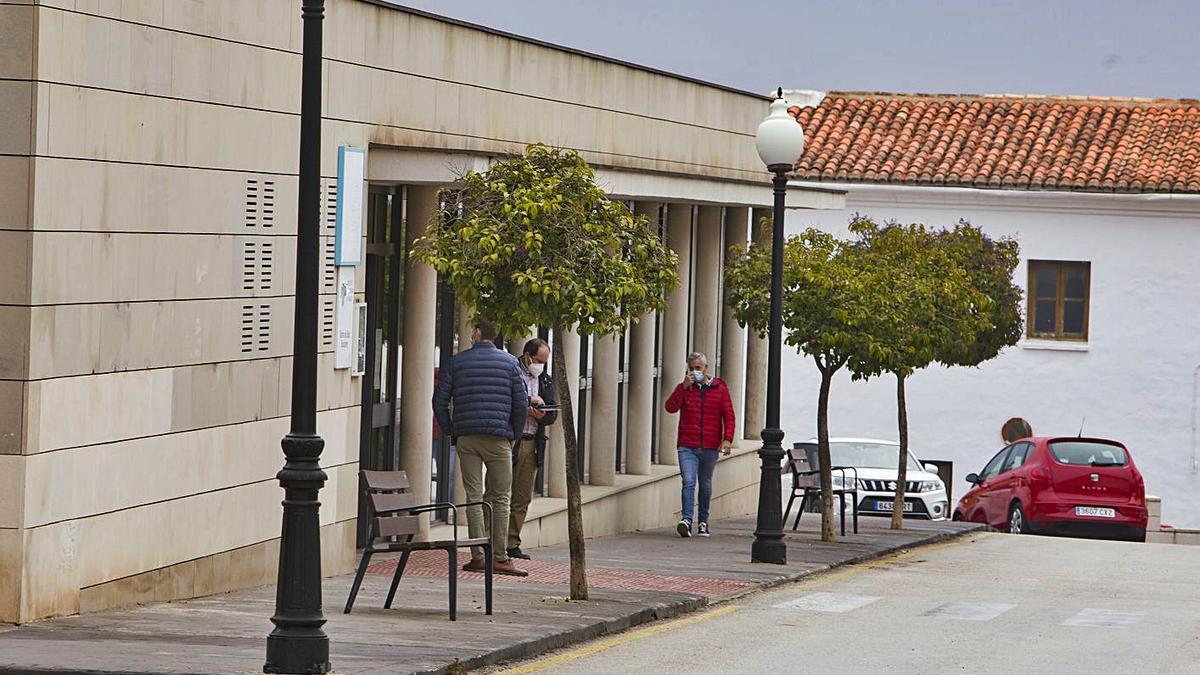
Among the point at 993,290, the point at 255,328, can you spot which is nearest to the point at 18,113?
the point at 255,328

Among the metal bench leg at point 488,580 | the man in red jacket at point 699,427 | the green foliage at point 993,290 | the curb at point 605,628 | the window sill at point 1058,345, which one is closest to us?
the curb at point 605,628

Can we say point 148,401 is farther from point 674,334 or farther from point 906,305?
point 674,334

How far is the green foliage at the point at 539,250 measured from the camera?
13.9 m

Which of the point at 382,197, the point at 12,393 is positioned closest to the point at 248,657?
the point at 12,393

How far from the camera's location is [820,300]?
2145 cm

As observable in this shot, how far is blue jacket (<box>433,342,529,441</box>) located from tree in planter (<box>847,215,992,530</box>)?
6724 millimetres

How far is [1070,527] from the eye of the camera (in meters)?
28.1

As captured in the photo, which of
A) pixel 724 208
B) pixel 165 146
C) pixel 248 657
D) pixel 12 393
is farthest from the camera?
pixel 724 208

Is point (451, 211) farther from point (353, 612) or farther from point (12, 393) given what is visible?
point (12, 393)

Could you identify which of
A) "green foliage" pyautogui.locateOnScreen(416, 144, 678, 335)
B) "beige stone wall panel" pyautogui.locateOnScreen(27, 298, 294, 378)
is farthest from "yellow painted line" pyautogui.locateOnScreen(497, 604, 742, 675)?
"beige stone wall panel" pyautogui.locateOnScreen(27, 298, 294, 378)

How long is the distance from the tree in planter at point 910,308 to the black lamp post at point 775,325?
2.67 metres

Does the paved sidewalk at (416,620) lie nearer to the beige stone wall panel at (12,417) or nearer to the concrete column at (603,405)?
the beige stone wall panel at (12,417)

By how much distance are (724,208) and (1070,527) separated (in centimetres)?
695

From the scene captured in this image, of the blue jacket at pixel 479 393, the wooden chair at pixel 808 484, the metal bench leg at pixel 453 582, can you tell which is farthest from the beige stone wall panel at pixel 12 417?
the wooden chair at pixel 808 484
